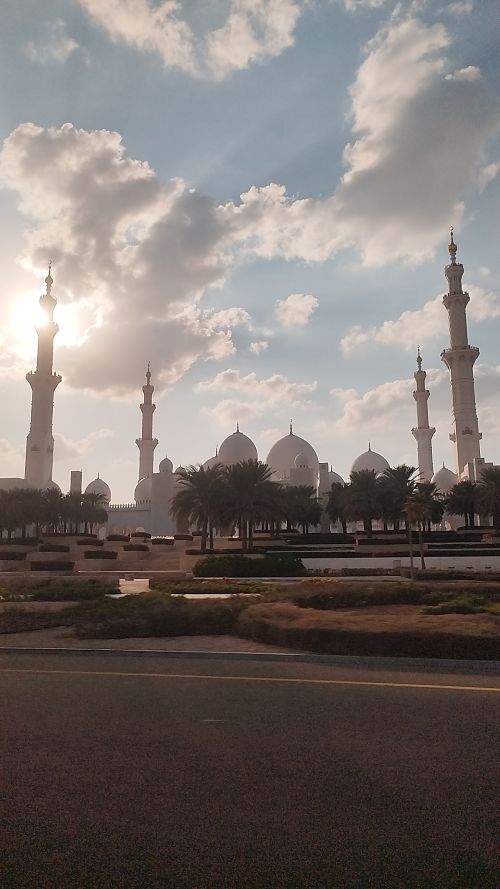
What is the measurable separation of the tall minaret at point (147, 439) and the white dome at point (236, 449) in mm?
11531

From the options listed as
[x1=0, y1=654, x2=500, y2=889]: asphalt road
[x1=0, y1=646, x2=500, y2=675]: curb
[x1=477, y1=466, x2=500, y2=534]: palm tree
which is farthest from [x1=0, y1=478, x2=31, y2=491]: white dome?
[x1=0, y1=654, x2=500, y2=889]: asphalt road

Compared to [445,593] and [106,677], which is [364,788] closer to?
[106,677]

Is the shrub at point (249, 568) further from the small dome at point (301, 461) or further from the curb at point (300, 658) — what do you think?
the small dome at point (301, 461)

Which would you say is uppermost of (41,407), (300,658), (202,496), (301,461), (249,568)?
(41,407)

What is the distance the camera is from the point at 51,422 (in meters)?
73.4

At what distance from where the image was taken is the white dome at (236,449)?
3356 inches

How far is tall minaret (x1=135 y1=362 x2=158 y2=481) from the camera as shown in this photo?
9175 cm

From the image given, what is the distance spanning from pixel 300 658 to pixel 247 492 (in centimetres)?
3400

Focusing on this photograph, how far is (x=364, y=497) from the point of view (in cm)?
5022

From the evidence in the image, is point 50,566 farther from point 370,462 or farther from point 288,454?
point 370,462

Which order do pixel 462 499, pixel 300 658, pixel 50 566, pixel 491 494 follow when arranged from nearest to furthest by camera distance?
pixel 300 658
pixel 50 566
pixel 491 494
pixel 462 499

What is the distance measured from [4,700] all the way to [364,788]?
477cm

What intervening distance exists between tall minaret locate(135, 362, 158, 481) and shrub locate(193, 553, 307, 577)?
2392 inches

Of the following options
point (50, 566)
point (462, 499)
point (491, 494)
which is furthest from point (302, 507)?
point (50, 566)
